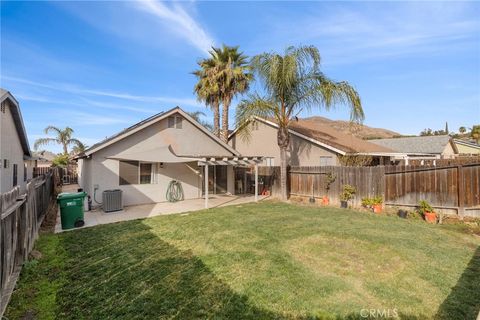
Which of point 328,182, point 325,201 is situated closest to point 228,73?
point 328,182

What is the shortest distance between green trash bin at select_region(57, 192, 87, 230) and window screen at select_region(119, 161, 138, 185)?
4.04 metres

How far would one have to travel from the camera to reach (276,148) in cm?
2003

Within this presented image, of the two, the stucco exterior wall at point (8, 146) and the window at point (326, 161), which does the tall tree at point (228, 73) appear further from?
the stucco exterior wall at point (8, 146)

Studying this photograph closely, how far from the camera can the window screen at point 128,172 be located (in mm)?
13219

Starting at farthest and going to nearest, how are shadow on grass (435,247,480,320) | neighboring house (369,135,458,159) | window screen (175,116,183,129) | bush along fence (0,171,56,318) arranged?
neighboring house (369,135,458,159), window screen (175,116,183,129), bush along fence (0,171,56,318), shadow on grass (435,247,480,320)

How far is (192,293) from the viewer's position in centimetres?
439

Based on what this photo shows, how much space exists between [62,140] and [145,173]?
28.2 meters

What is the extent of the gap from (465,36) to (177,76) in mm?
19242

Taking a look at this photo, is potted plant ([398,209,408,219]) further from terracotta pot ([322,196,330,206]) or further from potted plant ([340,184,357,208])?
terracotta pot ([322,196,330,206])

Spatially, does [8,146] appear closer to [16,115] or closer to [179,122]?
[16,115]

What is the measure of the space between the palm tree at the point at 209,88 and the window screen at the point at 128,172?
9.24m

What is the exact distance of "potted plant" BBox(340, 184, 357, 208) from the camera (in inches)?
513

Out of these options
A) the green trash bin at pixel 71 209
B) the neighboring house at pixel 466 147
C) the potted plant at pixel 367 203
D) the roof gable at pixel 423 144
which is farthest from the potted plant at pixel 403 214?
the neighboring house at pixel 466 147

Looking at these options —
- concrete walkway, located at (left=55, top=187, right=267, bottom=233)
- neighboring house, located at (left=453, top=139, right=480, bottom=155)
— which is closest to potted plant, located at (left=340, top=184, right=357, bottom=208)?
concrete walkway, located at (left=55, top=187, right=267, bottom=233)
